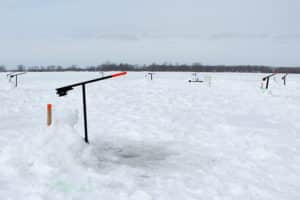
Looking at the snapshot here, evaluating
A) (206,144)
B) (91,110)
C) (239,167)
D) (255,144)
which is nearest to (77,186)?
(239,167)

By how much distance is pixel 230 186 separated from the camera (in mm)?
3562

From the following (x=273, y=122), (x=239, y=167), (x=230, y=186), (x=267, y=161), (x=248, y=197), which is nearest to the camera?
(x=248, y=197)

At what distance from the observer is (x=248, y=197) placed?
329 centimetres

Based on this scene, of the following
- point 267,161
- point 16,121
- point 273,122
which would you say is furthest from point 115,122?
point 273,122

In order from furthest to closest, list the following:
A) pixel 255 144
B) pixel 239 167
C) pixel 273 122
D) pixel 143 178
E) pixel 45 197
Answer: pixel 273 122 < pixel 255 144 < pixel 239 167 < pixel 143 178 < pixel 45 197

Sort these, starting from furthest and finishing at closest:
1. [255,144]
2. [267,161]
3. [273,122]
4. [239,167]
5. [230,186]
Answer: [273,122] → [255,144] → [267,161] → [239,167] → [230,186]

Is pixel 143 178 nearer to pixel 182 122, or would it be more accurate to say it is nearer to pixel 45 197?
pixel 45 197

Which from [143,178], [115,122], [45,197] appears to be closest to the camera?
[45,197]

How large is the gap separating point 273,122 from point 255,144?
294cm

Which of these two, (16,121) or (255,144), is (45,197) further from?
(16,121)

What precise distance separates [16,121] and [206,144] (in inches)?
215

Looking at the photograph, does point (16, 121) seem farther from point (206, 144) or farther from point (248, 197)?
point (248, 197)

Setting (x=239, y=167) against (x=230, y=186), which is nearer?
(x=230, y=186)

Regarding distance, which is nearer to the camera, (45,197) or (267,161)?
(45,197)
